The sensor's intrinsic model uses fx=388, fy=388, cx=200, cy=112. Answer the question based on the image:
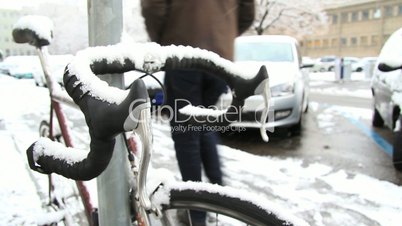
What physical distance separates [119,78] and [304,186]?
8.83 ft

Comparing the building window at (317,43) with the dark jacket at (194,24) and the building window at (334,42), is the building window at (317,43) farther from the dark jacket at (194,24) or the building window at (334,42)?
the dark jacket at (194,24)

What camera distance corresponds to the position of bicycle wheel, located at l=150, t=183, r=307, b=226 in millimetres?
969

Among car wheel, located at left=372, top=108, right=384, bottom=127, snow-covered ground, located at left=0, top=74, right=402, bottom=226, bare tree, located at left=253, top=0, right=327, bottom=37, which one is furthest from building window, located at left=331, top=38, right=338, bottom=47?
snow-covered ground, located at left=0, top=74, right=402, bottom=226

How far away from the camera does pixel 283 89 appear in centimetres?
533

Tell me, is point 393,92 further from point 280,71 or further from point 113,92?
point 113,92

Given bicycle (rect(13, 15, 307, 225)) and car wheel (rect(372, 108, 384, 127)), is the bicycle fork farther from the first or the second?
car wheel (rect(372, 108, 384, 127))

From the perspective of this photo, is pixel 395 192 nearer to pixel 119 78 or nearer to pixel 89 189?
pixel 89 189

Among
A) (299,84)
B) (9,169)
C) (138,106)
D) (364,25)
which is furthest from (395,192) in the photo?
(364,25)

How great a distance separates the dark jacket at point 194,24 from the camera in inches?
79.3

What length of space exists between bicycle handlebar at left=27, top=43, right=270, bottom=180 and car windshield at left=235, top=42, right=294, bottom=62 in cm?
496

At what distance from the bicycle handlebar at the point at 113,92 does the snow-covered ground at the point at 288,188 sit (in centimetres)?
122

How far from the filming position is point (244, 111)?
1.25 m

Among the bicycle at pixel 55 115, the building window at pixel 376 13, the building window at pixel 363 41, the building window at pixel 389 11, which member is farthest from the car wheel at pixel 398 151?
the building window at pixel 363 41

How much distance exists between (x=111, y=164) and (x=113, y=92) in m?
0.38
